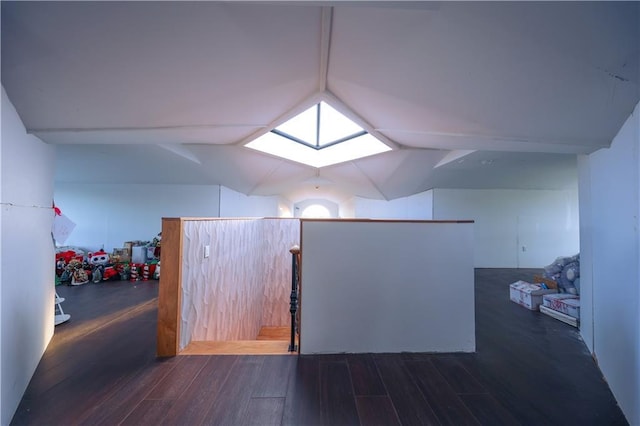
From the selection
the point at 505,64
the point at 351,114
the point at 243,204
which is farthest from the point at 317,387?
the point at 243,204

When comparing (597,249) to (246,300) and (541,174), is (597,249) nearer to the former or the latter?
(541,174)

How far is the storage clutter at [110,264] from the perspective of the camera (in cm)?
368

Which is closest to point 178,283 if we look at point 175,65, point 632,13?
point 175,65

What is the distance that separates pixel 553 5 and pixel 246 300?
3.67 m

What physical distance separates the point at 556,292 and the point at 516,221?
2557mm

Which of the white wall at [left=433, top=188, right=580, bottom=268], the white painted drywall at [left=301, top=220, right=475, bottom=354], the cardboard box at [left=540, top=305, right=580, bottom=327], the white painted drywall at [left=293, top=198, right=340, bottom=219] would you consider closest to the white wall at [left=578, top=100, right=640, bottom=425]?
the cardboard box at [left=540, top=305, right=580, bottom=327]

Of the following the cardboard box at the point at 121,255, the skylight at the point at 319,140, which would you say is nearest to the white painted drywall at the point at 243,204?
the skylight at the point at 319,140

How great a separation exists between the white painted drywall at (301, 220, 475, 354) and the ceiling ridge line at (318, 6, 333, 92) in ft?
3.81

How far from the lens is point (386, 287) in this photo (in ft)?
6.26

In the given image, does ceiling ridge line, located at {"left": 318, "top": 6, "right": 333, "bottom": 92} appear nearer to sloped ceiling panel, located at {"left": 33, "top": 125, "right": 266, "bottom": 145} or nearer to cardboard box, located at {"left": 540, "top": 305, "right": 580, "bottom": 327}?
sloped ceiling panel, located at {"left": 33, "top": 125, "right": 266, "bottom": 145}

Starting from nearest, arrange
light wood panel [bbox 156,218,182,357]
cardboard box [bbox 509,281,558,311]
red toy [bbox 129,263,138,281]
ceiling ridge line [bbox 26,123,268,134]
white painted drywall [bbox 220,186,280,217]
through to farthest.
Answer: ceiling ridge line [bbox 26,123,268,134]
light wood panel [bbox 156,218,182,357]
cardboard box [bbox 509,281,558,311]
red toy [bbox 129,263,138,281]
white painted drywall [bbox 220,186,280,217]

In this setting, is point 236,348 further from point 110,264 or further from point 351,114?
Result: point 110,264

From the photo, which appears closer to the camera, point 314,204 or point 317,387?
point 317,387

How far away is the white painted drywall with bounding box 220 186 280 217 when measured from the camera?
4.77 m
